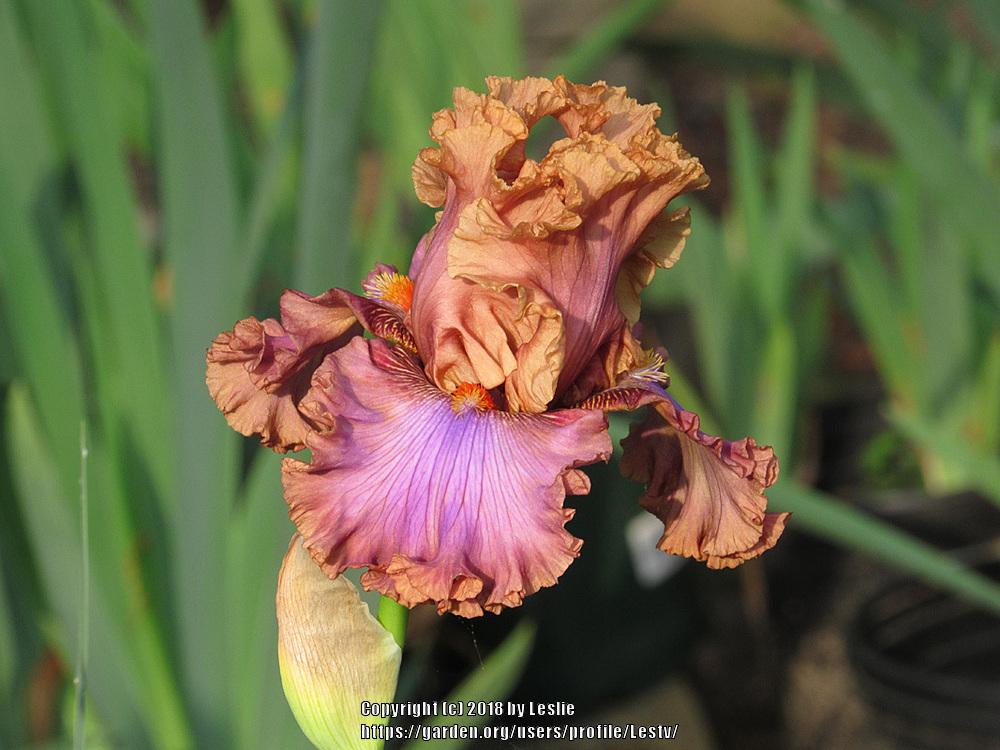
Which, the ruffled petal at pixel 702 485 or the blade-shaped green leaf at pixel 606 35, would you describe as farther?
the blade-shaped green leaf at pixel 606 35

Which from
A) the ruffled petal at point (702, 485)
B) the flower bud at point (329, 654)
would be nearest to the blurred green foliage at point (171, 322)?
the flower bud at point (329, 654)

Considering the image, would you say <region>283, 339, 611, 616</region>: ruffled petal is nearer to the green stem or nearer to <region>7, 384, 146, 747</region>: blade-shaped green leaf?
the green stem

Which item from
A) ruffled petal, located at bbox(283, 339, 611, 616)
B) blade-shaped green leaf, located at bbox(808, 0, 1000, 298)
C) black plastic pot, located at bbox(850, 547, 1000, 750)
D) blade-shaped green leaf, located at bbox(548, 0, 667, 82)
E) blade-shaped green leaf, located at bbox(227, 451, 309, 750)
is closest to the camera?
ruffled petal, located at bbox(283, 339, 611, 616)

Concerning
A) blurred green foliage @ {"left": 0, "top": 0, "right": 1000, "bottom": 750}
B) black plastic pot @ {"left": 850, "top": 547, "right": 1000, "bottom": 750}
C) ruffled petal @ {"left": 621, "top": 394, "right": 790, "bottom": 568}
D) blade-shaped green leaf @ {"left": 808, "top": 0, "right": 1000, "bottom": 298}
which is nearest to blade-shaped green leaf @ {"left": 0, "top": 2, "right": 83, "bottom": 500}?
blurred green foliage @ {"left": 0, "top": 0, "right": 1000, "bottom": 750}

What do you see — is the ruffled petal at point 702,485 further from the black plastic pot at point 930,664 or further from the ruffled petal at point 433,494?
the black plastic pot at point 930,664

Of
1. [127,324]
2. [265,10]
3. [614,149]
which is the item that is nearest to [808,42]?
[265,10]

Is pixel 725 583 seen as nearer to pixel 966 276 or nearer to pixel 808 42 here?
pixel 966 276
